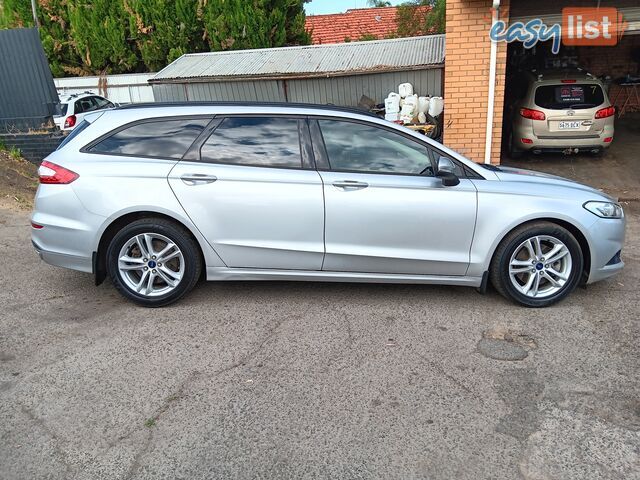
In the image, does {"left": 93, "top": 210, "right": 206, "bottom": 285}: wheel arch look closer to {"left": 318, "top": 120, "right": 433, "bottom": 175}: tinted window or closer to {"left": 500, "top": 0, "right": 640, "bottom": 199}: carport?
{"left": 318, "top": 120, "right": 433, "bottom": 175}: tinted window

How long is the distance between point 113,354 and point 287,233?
1548 mm

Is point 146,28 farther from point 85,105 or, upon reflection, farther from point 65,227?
point 65,227

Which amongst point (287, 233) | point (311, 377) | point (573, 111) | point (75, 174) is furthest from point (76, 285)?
point (573, 111)

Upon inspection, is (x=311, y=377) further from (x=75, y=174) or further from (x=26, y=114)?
(x=26, y=114)

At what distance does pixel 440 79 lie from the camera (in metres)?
9.57

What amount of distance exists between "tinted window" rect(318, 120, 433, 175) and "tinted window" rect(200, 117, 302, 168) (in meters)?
0.28

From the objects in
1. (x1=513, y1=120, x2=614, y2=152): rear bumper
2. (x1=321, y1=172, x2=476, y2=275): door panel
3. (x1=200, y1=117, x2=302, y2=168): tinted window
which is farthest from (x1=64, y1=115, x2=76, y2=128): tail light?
(x1=321, y1=172, x2=476, y2=275): door panel

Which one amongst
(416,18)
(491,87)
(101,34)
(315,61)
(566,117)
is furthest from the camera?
(416,18)

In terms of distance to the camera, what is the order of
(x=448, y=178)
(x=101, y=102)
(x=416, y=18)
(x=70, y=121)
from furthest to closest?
(x=416, y=18), (x=101, y=102), (x=70, y=121), (x=448, y=178)

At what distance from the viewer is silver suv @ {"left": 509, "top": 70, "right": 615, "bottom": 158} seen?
30.9ft

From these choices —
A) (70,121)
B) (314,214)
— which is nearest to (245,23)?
(70,121)

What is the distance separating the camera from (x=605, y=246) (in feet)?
14.7

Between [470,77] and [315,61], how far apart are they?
3.51 metres

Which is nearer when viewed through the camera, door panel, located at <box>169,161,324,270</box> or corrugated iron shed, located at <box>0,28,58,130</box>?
door panel, located at <box>169,161,324,270</box>
